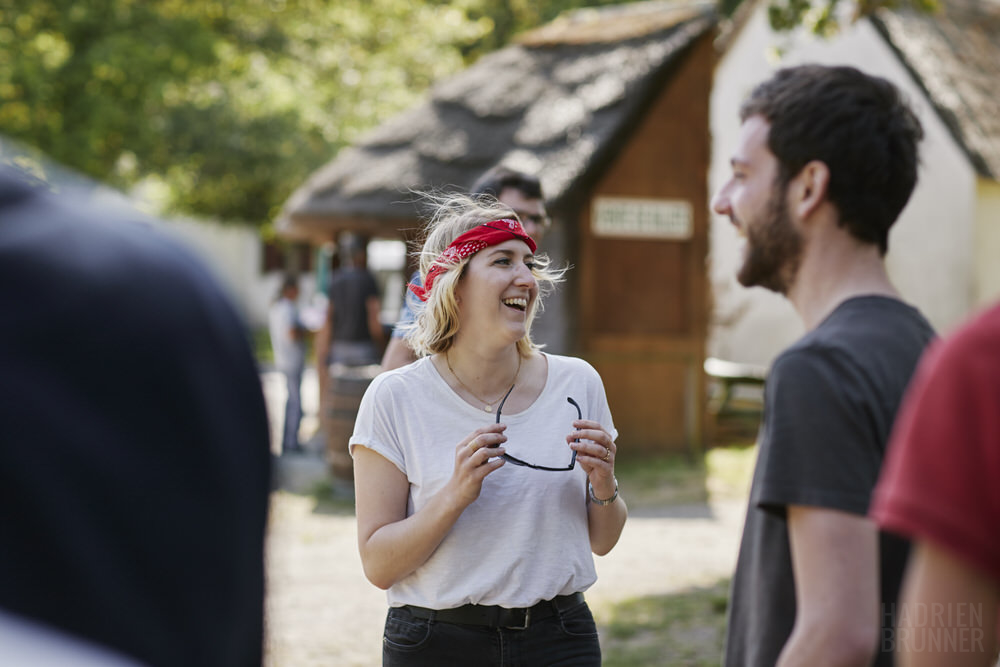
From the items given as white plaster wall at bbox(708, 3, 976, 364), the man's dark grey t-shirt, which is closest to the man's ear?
the man's dark grey t-shirt

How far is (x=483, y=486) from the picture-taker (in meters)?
2.78

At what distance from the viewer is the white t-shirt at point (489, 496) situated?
268 cm

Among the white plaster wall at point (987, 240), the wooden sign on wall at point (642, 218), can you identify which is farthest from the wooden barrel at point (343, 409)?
the white plaster wall at point (987, 240)

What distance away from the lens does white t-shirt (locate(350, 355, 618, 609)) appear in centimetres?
268

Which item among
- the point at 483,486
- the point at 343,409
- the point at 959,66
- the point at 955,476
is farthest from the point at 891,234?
the point at 955,476

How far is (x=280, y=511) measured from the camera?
0.87m

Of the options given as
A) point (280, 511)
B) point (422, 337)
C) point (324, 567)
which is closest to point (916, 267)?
point (324, 567)

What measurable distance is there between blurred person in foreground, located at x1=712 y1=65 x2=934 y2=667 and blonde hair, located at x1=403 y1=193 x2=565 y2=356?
1001mm

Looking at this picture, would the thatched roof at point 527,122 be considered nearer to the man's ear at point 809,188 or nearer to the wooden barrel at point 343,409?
the wooden barrel at point 343,409

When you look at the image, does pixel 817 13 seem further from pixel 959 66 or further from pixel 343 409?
pixel 959 66

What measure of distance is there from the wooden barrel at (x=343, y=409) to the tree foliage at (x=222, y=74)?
33.3 feet

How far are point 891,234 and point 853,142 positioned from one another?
526 inches

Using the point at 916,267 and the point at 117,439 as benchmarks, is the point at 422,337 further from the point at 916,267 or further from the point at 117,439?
the point at 916,267

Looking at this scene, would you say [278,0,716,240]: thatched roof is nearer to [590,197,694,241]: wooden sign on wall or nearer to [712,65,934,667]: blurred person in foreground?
[590,197,694,241]: wooden sign on wall
